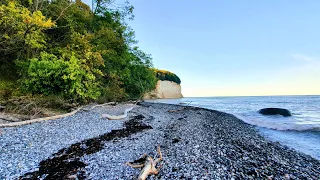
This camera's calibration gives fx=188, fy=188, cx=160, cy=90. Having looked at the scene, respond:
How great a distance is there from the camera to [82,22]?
19266 mm

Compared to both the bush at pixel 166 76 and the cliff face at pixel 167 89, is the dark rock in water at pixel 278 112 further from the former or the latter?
the bush at pixel 166 76

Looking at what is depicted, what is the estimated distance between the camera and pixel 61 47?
16.5 metres

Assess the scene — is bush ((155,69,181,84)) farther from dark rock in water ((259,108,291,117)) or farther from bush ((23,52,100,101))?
bush ((23,52,100,101))

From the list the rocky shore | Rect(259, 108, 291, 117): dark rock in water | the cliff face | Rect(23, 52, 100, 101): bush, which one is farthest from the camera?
the cliff face

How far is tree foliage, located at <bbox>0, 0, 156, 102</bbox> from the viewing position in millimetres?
12289

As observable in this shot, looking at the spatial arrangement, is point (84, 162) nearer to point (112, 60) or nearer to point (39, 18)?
point (39, 18)

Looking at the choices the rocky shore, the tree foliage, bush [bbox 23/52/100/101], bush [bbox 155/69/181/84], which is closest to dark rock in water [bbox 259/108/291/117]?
the rocky shore

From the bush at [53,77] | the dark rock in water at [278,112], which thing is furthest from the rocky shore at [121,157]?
the dark rock in water at [278,112]

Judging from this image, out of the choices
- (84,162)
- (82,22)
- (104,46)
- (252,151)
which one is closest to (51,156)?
(84,162)

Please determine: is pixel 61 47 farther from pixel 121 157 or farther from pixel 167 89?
pixel 167 89

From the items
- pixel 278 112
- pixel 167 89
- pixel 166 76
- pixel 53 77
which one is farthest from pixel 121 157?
pixel 167 89

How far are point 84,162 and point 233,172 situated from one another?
13.2ft

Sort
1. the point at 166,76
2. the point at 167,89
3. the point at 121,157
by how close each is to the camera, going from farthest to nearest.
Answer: the point at 167,89 → the point at 166,76 → the point at 121,157

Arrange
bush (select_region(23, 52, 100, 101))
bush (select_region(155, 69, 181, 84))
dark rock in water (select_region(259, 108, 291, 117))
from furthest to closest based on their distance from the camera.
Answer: bush (select_region(155, 69, 181, 84))
dark rock in water (select_region(259, 108, 291, 117))
bush (select_region(23, 52, 100, 101))
